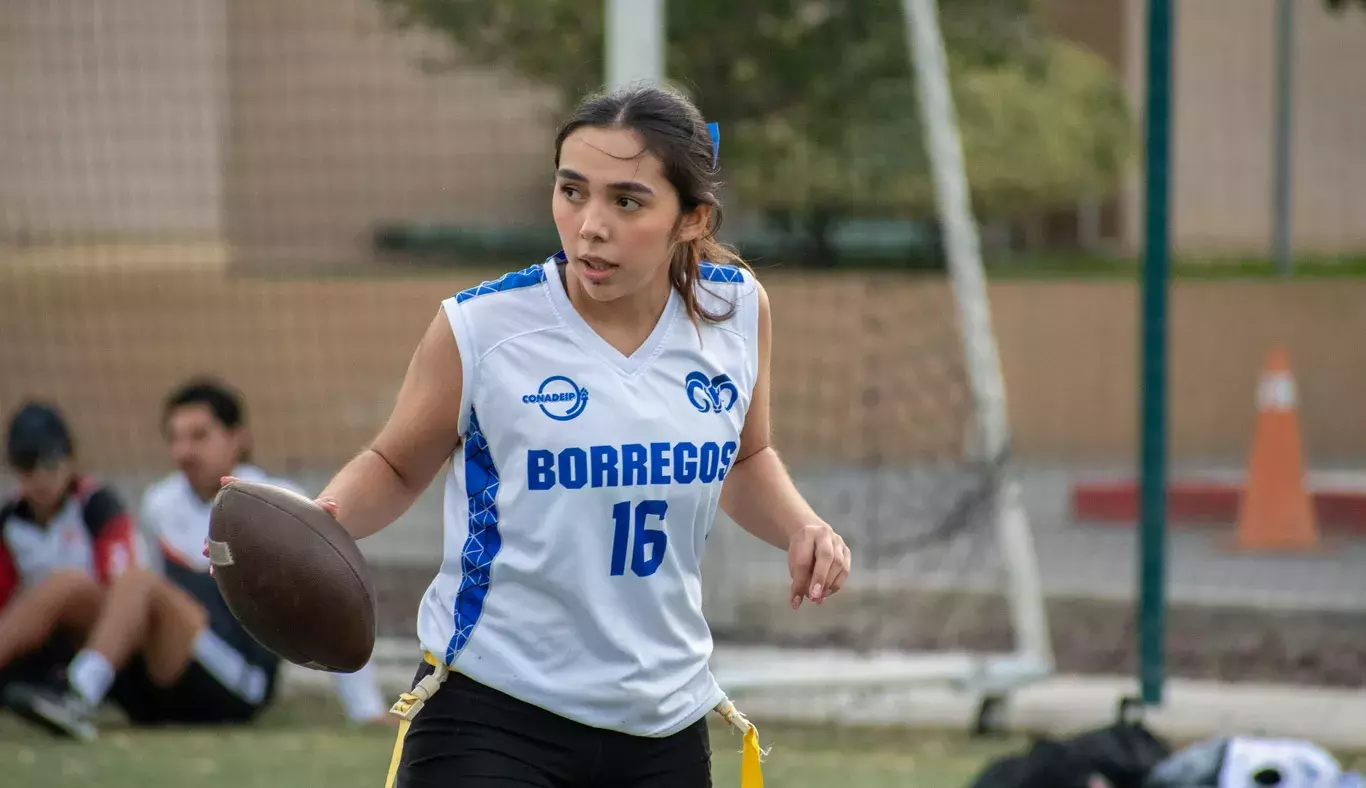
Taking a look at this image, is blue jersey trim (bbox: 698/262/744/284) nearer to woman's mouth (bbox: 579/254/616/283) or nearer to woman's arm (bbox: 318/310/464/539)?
woman's mouth (bbox: 579/254/616/283)

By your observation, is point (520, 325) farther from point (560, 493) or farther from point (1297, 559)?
point (1297, 559)

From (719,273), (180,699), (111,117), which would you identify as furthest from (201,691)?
(111,117)

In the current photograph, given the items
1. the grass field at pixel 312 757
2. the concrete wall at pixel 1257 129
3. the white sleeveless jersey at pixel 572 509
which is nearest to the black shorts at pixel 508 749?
the white sleeveless jersey at pixel 572 509

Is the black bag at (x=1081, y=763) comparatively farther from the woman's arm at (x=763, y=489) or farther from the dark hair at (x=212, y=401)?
the dark hair at (x=212, y=401)

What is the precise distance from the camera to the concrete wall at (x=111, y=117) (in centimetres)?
936

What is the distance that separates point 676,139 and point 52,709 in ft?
12.8

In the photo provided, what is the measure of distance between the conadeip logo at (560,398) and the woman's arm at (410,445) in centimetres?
11

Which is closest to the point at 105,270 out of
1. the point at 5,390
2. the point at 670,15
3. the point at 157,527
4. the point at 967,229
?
the point at 5,390

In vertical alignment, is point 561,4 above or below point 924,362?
above

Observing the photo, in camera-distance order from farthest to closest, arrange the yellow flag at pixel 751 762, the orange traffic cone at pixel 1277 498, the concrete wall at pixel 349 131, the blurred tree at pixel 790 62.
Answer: the orange traffic cone at pixel 1277 498
the blurred tree at pixel 790 62
the concrete wall at pixel 349 131
the yellow flag at pixel 751 762

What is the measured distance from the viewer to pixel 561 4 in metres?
10.0

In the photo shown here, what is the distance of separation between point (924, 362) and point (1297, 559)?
354cm

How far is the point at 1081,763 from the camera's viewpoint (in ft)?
14.6

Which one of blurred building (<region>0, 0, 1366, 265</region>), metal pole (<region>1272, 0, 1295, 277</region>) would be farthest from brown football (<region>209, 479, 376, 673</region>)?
metal pole (<region>1272, 0, 1295, 277</region>)
